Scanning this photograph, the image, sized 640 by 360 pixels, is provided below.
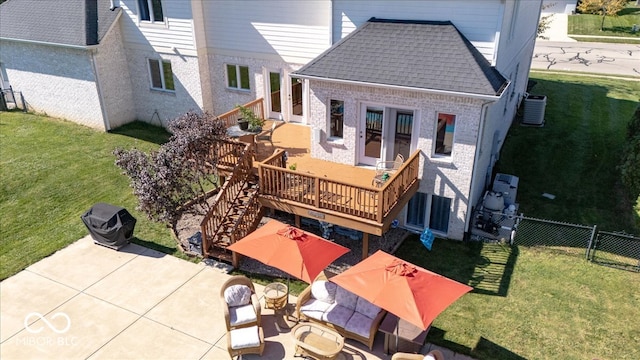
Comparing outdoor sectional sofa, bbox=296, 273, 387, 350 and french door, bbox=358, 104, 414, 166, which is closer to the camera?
outdoor sectional sofa, bbox=296, 273, 387, 350

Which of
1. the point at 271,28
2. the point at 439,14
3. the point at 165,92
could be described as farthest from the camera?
the point at 165,92

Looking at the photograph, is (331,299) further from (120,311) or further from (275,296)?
(120,311)

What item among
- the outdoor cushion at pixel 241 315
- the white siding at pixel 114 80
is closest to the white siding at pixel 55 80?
the white siding at pixel 114 80

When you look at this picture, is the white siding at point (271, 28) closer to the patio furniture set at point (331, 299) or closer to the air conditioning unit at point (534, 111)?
the patio furniture set at point (331, 299)

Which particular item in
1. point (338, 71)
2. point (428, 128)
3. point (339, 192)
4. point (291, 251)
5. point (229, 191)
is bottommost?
point (229, 191)

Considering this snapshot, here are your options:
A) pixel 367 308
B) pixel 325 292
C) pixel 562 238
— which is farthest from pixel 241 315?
pixel 562 238

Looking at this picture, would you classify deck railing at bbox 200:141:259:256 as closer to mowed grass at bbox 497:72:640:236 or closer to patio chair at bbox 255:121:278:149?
patio chair at bbox 255:121:278:149

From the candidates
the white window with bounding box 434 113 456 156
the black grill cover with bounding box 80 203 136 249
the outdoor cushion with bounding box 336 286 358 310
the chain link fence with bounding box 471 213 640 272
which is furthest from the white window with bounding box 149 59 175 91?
the chain link fence with bounding box 471 213 640 272
